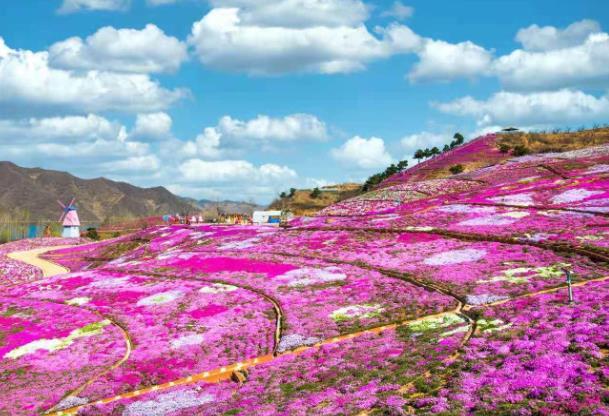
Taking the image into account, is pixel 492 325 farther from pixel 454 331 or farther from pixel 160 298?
pixel 160 298

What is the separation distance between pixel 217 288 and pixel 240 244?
21630 millimetres

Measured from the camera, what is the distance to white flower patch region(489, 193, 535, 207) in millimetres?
66800

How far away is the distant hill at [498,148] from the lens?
413 feet

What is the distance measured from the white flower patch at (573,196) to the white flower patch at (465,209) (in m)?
7.58

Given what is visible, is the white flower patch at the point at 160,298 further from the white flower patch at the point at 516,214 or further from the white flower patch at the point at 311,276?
the white flower patch at the point at 516,214

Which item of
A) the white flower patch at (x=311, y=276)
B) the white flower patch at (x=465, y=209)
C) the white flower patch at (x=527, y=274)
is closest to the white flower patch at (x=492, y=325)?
the white flower patch at (x=527, y=274)

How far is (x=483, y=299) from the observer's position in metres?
35.2

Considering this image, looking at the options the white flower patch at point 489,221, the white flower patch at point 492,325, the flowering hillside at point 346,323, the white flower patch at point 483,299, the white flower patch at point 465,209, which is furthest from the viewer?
the white flower patch at point 465,209

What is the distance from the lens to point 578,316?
2808cm

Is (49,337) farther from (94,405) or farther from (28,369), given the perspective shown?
(94,405)

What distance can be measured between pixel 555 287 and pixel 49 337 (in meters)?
33.4

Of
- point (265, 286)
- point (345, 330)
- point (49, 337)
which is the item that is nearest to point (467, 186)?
point (265, 286)

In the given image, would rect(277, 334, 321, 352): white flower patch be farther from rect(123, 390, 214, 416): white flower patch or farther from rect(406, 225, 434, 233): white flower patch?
rect(406, 225, 434, 233): white flower patch

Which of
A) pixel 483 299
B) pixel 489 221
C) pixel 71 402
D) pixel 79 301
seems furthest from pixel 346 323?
pixel 489 221
